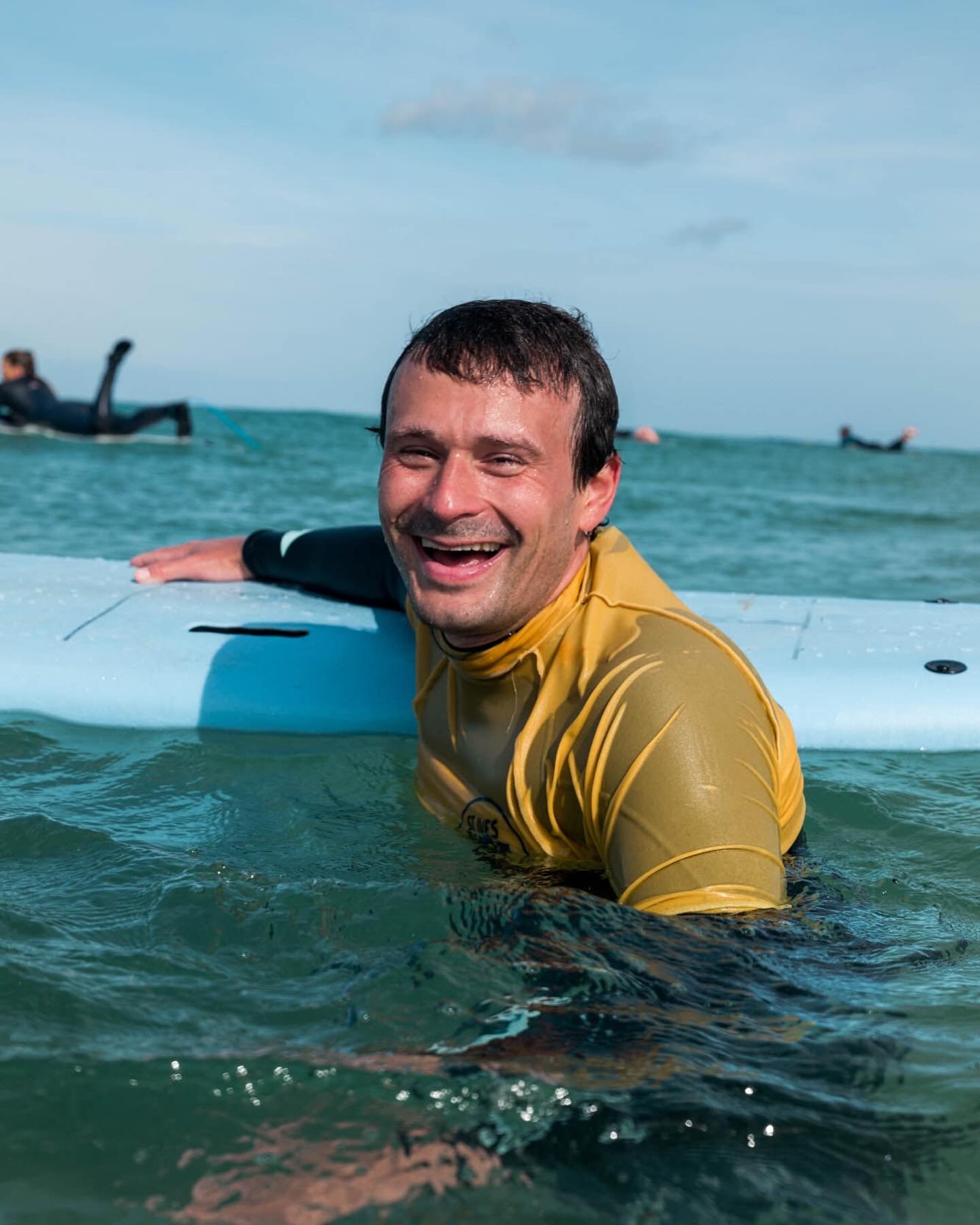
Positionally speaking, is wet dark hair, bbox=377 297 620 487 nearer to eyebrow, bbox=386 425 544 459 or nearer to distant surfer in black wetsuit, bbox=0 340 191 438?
eyebrow, bbox=386 425 544 459

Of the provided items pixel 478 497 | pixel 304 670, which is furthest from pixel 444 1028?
pixel 304 670

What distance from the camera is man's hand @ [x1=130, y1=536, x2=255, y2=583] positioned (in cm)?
388

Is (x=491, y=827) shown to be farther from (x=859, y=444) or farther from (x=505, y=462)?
(x=859, y=444)

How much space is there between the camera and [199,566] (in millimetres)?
3891

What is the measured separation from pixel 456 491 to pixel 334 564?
6.18 feet

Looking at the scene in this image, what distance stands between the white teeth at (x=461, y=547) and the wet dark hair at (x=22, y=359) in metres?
13.8

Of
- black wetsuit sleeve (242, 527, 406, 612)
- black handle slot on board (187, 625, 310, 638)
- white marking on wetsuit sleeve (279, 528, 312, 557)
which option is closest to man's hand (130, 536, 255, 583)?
black wetsuit sleeve (242, 527, 406, 612)

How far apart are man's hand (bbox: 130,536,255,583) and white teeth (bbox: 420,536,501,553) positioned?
2140 mm

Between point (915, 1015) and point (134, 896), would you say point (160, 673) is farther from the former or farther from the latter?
point (915, 1015)

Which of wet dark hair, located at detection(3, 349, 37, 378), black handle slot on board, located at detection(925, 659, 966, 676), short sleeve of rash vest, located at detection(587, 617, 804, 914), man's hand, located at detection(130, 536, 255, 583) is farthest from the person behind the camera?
wet dark hair, located at detection(3, 349, 37, 378)

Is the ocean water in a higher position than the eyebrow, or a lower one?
lower

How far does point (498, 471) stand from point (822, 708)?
5.87 feet

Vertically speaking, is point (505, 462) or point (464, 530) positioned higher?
point (505, 462)

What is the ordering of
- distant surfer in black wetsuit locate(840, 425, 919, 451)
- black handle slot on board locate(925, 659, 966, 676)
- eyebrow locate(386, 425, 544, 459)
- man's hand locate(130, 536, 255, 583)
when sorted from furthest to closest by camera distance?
distant surfer in black wetsuit locate(840, 425, 919, 451) → man's hand locate(130, 536, 255, 583) → black handle slot on board locate(925, 659, 966, 676) → eyebrow locate(386, 425, 544, 459)
